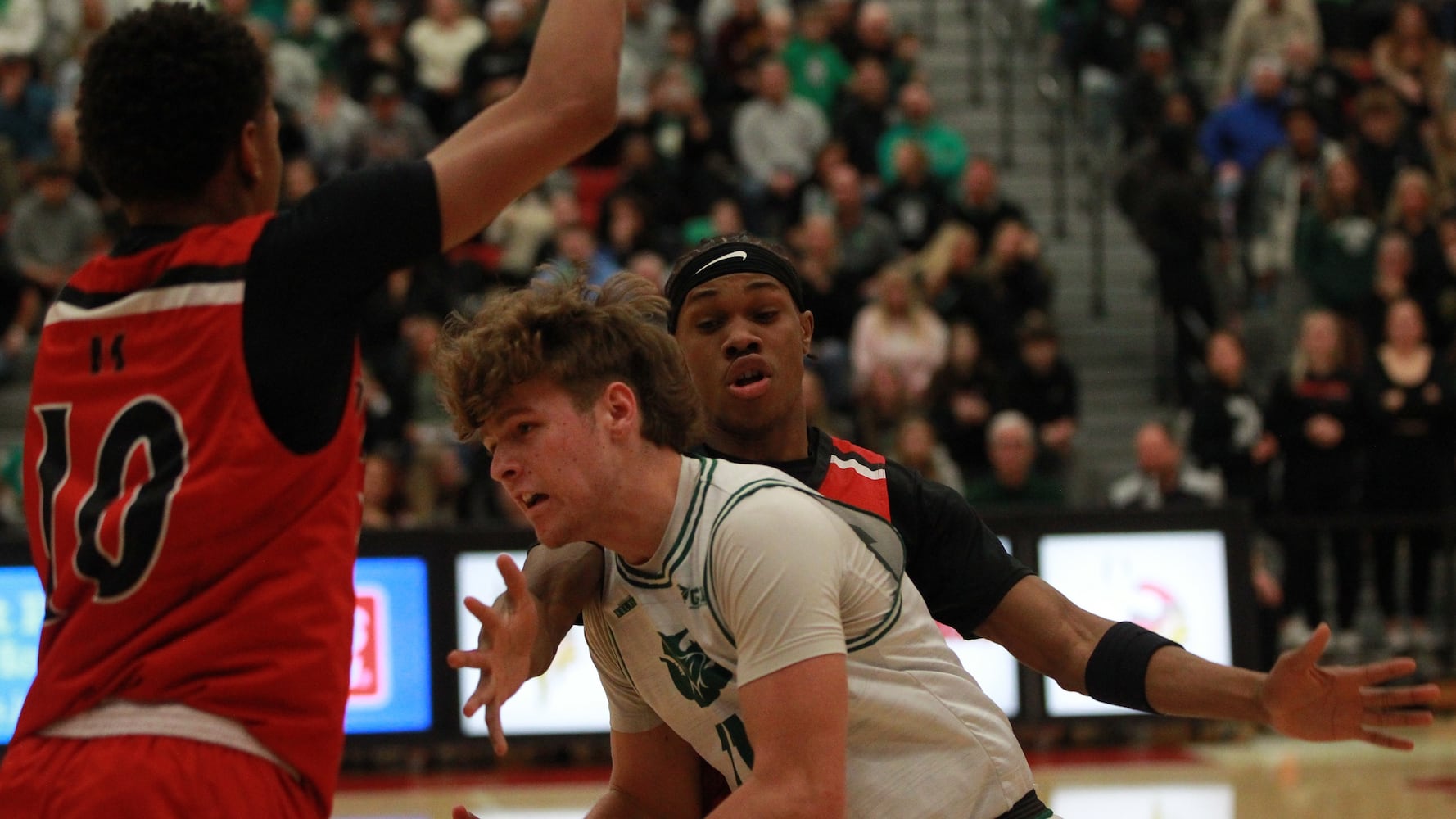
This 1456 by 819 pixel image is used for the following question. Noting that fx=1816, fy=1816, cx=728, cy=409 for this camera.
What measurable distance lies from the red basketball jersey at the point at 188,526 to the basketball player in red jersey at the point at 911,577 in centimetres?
28

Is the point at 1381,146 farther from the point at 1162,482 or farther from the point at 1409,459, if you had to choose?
the point at 1162,482

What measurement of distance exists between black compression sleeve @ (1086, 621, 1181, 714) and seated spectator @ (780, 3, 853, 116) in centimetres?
1246

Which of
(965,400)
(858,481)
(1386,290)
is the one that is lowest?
(965,400)

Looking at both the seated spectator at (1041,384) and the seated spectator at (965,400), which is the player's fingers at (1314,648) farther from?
the seated spectator at (1041,384)

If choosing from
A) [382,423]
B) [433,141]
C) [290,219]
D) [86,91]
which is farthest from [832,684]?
[433,141]

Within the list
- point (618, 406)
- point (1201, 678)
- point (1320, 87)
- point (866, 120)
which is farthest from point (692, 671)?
point (1320, 87)

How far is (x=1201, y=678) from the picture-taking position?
338 cm

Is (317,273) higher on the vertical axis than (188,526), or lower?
higher

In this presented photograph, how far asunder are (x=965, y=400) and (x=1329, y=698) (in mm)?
8918

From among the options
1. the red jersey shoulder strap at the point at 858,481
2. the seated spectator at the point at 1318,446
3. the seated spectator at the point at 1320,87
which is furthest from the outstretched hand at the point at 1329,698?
the seated spectator at the point at 1320,87

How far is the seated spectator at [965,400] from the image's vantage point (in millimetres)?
12039

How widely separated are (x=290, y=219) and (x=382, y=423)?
946 cm

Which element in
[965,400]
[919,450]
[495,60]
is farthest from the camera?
[495,60]

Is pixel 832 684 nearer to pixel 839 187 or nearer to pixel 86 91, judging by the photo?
pixel 86 91
